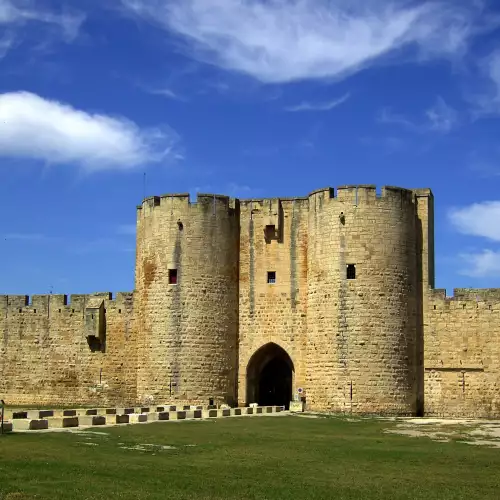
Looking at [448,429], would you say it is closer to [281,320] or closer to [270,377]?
[281,320]

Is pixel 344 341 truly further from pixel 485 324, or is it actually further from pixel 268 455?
pixel 268 455

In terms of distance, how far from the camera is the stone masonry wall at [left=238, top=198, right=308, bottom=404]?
2936 cm

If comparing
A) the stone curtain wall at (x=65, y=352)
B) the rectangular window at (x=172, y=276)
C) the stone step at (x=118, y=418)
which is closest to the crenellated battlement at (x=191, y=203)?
the rectangular window at (x=172, y=276)

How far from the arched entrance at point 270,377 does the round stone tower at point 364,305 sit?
2.46 metres

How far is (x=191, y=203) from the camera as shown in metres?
29.7

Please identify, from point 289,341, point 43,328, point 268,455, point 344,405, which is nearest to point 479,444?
point 268,455

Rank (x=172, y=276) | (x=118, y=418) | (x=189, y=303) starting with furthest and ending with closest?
1. (x=172, y=276)
2. (x=189, y=303)
3. (x=118, y=418)

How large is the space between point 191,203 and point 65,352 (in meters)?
7.68

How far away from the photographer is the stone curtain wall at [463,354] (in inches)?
1076

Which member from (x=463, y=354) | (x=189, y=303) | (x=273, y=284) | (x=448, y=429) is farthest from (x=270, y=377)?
(x=448, y=429)

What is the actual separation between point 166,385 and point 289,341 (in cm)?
431

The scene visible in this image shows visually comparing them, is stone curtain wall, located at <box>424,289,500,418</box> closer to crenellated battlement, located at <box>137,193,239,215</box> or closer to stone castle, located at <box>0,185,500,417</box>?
stone castle, located at <box>0,185,500,417</box>

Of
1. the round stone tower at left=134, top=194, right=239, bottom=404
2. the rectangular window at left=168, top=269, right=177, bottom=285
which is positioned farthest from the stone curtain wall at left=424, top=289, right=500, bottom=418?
the rectangular window at left=168, top=269, right=177, bottom=285

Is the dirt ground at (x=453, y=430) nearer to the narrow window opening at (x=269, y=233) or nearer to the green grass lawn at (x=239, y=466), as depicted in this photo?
the green grass lawn at (x=239, y=466)
